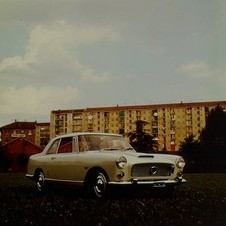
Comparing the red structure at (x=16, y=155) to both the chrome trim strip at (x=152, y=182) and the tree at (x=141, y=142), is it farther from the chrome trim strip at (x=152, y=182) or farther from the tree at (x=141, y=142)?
the chrome trim strip at (x=152, y=182)

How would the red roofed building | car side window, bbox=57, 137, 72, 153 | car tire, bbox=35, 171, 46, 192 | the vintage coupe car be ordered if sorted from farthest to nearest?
the red roofed building → car tire, bbox=35, 171, 46, 192 → car side window, bbox=57, 137, 72, 153 → the vintage coupe car

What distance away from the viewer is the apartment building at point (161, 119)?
12319cm

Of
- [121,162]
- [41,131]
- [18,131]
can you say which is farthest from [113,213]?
[41,131]

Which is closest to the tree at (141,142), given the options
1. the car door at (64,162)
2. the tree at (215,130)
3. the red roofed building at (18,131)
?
the tree at (215,130)

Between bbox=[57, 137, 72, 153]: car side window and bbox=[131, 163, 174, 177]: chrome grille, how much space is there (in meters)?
1.98

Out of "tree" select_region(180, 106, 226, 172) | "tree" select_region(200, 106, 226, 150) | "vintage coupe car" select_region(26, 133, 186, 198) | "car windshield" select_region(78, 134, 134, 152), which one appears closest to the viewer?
"vintage coupe car" select_region(26, 133, 186, 198)

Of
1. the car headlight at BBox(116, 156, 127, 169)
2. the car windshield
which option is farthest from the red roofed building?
the car headlight at BBox(116, 156, 127, 169)

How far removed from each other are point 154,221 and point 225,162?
45.2 metres

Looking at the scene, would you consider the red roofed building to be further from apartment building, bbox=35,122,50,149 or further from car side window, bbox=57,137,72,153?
car side window, bbox=57,137,72,153

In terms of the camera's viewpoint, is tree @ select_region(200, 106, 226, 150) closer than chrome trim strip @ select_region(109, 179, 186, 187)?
No

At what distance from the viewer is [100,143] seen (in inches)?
365

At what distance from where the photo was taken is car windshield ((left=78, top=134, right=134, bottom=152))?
359 inches

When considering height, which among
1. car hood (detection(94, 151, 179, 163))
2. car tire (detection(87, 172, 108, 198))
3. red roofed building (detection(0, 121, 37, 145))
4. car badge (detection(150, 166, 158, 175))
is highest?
red roofed building (detection(0, 121, 37, 145))

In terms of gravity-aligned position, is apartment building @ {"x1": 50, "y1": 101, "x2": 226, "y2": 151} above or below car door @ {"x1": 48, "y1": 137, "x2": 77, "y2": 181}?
above
